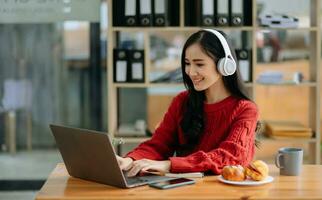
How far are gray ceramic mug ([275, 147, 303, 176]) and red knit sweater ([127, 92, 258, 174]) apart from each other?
0.55ft

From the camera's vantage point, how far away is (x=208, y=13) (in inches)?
155

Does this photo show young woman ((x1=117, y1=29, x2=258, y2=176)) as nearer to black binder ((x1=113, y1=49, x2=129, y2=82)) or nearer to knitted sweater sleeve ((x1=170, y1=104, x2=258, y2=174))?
knitted sweater sleeve ((x1=170, y1=104, x2=258, y2=174))

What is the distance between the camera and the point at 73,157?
2.22m

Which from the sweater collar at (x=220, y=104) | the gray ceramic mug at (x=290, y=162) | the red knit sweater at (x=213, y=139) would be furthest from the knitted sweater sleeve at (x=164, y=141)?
the gray ceramic mug at (x=290, y=162)

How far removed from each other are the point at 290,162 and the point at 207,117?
47 centimetres

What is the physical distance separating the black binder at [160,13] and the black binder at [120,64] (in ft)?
0.96

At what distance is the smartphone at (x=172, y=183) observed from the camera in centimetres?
208

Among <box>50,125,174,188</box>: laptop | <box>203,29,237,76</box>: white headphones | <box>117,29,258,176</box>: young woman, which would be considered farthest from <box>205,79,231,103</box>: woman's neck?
<box>50,125,174,188</box>: laptop

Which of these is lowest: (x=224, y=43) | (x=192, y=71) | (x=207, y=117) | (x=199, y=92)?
(x=207, y=117)

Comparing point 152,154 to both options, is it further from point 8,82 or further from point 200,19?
point 8,82

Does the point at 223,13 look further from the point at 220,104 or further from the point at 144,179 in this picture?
the point at 144,179

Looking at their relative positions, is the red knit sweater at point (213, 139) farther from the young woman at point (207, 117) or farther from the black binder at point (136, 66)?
the black binder at point (136, 66)

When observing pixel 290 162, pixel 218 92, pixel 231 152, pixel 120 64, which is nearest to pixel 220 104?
pixel 218 92

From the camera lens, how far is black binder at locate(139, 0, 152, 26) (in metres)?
3.94
